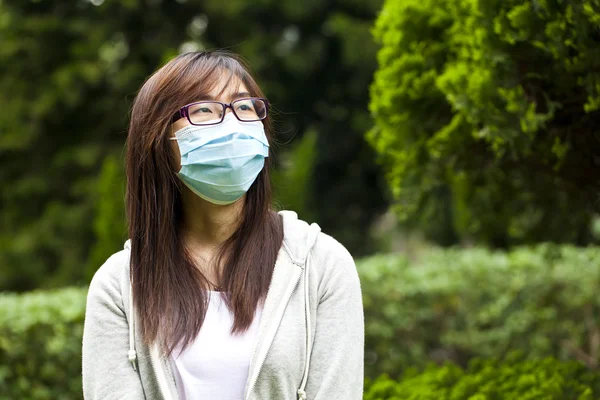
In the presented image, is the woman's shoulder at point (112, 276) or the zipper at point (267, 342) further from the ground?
the woman's shoulder at point (112, 276)

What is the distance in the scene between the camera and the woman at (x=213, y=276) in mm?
2568

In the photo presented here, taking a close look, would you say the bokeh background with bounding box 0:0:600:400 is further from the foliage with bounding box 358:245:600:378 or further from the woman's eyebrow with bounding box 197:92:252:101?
the woman's eyebrow with bounding box 197:92:252:101

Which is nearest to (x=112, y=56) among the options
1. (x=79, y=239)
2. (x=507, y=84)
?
(x=79, y=239)

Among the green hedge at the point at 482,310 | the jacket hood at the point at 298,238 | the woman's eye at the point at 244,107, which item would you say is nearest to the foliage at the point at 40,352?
the green hedge at the point at 482,310

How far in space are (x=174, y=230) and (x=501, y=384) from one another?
206 centimetres

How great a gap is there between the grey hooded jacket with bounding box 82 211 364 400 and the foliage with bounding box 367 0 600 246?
1.53m

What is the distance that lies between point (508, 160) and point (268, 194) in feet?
6.86

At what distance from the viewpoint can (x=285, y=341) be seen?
2566 millimetres

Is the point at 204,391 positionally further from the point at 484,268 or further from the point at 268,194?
the point at 484,268

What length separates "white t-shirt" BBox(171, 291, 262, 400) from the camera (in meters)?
2.55

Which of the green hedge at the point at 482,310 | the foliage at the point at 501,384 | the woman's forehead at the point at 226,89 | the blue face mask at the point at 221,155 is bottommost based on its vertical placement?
the green hedge at the point at 482,310

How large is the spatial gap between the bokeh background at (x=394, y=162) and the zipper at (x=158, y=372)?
0.85 meters

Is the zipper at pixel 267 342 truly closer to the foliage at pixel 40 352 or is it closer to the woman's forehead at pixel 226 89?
the woman's forehead at pixel 226 89

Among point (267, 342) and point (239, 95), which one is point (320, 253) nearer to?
point (267, 342)
